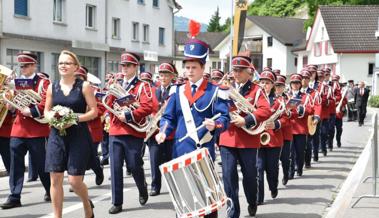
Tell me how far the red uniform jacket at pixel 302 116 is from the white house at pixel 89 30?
1986 cm

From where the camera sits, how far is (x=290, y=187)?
36.4 ft

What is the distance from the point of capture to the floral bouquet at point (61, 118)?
682cm

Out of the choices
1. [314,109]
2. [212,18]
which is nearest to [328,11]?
[314,109]

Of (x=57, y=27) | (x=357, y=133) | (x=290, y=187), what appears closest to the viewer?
(x=290, y=187)

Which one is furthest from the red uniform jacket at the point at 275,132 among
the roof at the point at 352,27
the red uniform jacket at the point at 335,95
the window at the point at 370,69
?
the window at the point at 370,69

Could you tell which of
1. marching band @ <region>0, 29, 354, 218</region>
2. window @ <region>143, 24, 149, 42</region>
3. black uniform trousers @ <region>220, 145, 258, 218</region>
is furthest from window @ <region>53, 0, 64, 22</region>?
black uniform trousers @ <region>220, 145, 258, 218</region>

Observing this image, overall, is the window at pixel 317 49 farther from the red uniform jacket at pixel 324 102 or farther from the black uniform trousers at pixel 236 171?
the black uniform trousers at pixel 236 171

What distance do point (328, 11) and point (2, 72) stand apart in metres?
54.6

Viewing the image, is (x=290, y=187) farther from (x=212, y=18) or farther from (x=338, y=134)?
(x=212, y=18)

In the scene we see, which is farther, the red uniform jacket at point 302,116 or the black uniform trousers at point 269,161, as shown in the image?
the red uniform jacket at point 302,116

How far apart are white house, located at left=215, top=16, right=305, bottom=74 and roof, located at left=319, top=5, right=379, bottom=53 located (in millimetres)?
16790

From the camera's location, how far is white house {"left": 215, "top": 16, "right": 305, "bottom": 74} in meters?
77.8

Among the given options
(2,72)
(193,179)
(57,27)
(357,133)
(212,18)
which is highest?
(212,18)

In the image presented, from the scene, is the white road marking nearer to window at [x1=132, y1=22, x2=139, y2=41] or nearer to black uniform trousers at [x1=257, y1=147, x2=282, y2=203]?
black uniform trousers at [x1=257, y1=147, x2=282, y2=203]
